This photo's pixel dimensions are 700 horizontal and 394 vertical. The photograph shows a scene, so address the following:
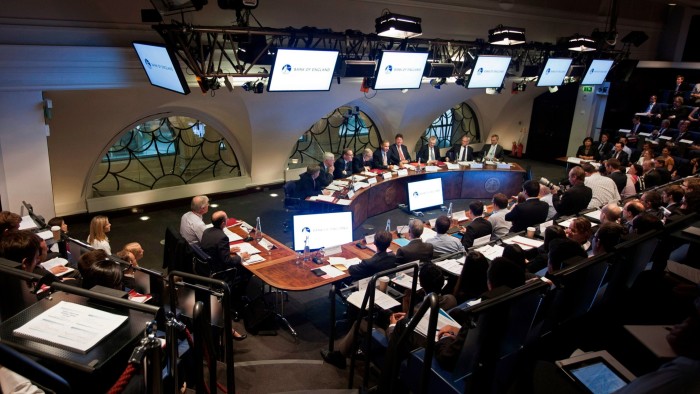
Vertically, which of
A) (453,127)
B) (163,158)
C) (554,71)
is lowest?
(163,158)

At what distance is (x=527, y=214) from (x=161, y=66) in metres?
5.14

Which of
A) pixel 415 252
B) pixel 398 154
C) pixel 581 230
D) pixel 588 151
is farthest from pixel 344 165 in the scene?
pixel 588 151

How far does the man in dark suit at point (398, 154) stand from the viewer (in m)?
9.91

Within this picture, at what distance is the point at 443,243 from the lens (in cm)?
537

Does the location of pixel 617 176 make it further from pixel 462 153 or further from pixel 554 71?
pixel 462 153

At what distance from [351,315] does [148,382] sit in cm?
316

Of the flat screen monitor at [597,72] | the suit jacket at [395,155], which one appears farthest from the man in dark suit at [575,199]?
the flat screen monitor at [597,72]

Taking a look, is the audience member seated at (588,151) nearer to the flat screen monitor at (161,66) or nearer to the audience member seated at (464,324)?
the audience member seated at (464,324)

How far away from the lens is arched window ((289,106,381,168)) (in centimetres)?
1152

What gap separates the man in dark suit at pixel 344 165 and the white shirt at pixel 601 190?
414cm

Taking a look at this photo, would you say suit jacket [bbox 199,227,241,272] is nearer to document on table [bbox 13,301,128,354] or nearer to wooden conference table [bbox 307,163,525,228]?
document on table [bbox 13,301,128,354]

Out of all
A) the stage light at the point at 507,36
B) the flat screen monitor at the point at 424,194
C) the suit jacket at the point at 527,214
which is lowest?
the flat screen monitor at the point at 424,194

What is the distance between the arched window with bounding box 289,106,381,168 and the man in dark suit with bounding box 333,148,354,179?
2345 millimetres

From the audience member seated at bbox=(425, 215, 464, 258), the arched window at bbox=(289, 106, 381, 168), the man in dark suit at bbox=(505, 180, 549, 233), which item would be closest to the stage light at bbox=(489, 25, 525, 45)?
the man in dark suit at bbox=(505, 180, 549, 233)
